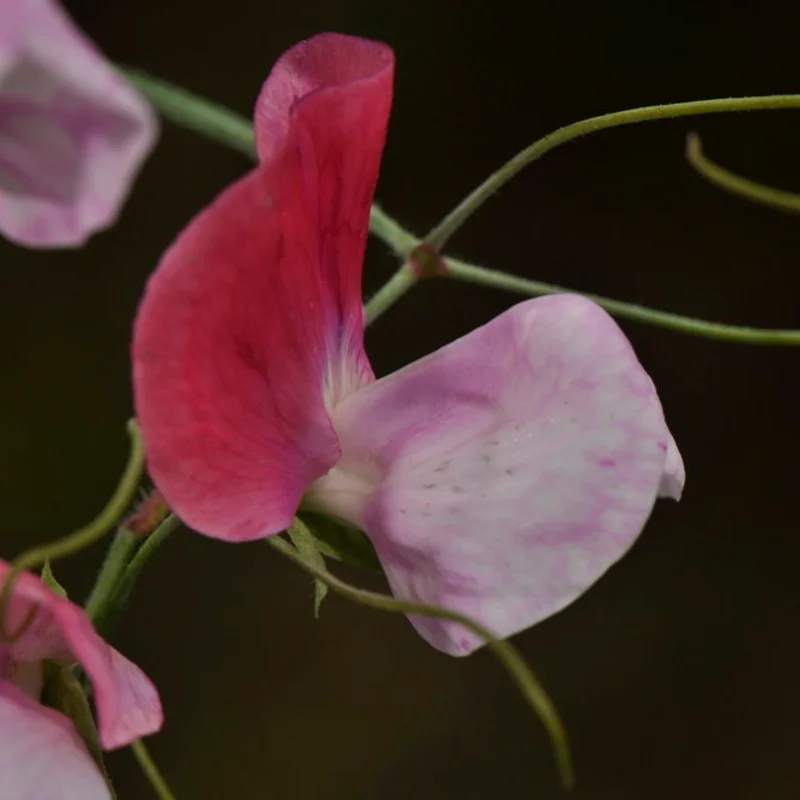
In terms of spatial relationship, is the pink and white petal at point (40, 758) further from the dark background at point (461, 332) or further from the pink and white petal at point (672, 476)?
the dark background at point (461, 332)

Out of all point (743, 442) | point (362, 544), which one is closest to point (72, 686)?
point (362, 544)

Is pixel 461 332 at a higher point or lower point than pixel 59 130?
lower

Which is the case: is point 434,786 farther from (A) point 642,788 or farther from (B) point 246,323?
(B) point 246,323

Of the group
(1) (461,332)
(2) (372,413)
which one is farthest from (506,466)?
(1) (461,332)

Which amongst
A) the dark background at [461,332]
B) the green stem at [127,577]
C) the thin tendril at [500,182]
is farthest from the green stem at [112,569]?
the dark background at [461,332]

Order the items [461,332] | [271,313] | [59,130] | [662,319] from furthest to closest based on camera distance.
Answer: [461,332]
[662,319]
[271,313]
[59,130]

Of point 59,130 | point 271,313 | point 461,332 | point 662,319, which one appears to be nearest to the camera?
point 59,130

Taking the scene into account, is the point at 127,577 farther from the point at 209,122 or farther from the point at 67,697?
the point at 209,122
